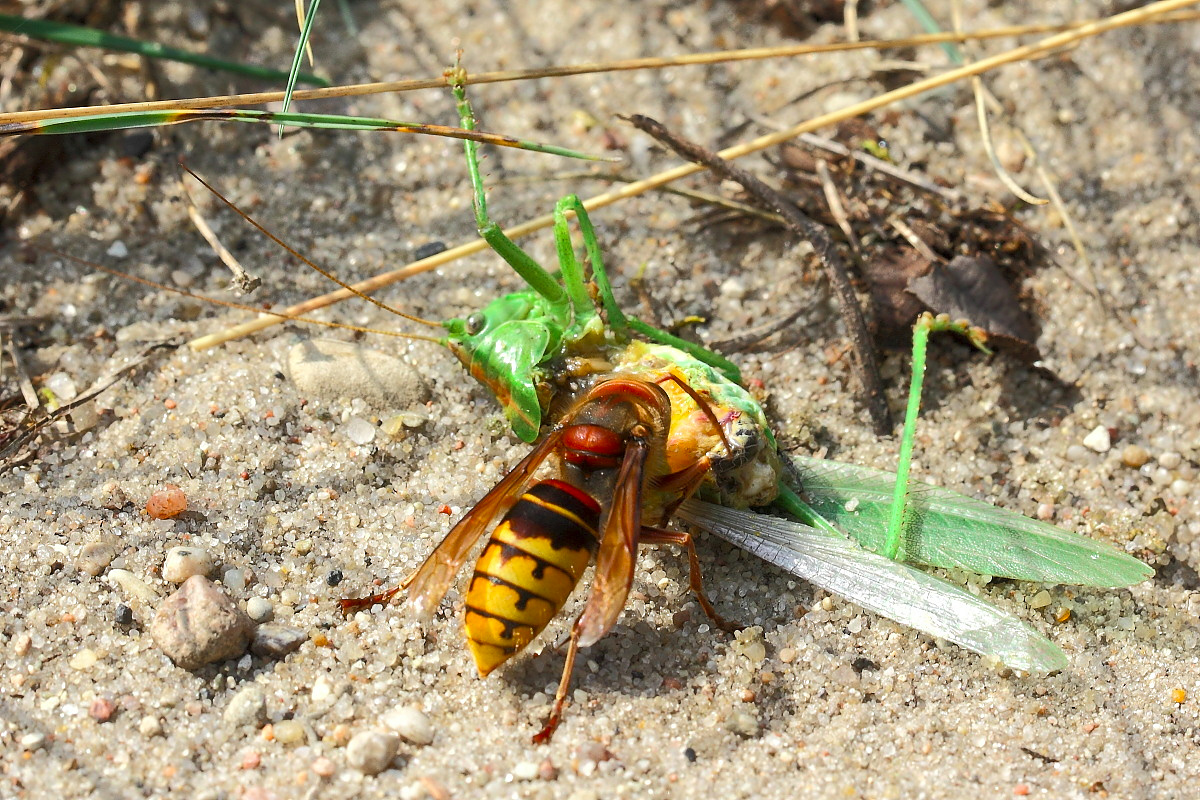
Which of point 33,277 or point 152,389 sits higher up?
point 33,277

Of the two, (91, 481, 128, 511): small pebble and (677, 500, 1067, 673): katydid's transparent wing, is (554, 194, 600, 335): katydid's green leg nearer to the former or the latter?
(677, 500, 1067, 673): katydid's transparent wing

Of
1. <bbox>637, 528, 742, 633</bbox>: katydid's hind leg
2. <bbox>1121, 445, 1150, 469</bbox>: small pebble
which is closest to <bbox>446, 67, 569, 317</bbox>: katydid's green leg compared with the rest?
<bbox>637, 528, 742, 633</bbox>: katydid's hind leg

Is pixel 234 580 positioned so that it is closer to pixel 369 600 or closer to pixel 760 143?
pixel 369 600

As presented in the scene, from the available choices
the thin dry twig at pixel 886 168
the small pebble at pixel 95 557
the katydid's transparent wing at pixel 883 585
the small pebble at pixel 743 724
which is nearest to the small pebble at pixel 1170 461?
the katydid's transparent wing at pixel 883 585

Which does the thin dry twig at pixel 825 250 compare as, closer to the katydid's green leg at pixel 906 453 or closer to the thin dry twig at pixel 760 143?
the thin dry twig at pixel 760 143

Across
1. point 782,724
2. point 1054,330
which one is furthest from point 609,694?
point 1054,330

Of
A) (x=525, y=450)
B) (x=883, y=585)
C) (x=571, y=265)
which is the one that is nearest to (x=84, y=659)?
(x=525, y=450)

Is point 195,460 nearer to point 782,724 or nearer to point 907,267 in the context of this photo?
point 782,724
